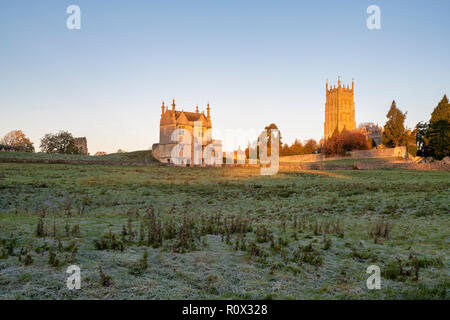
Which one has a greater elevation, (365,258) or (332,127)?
(332,127)

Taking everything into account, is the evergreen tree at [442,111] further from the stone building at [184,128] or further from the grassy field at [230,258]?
the grassy field at [230,258]

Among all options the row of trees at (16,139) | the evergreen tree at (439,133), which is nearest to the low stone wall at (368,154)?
the evergreen tree at (439,133)

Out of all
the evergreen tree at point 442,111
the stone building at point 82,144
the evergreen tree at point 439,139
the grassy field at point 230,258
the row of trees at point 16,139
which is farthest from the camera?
the row of trees at point 16,139

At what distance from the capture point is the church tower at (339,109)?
150000mm

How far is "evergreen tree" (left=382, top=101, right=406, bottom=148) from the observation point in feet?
250

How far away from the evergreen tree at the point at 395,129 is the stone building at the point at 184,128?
3671 cm

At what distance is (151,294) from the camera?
675 cm

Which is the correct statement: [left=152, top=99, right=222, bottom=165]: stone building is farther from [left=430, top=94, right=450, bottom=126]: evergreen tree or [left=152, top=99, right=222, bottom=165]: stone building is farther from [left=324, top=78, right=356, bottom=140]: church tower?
[left=324, top=78, right=356, bottom=140]: church tower

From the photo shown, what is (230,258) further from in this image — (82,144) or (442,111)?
(82,144)

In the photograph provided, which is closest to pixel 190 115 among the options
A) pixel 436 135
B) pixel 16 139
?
pixel 436 135

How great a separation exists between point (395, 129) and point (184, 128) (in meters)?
44.2
